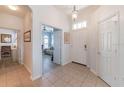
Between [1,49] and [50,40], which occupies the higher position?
[50,40]

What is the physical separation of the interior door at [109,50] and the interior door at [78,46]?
1.91 m

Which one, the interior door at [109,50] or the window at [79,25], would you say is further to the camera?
the window at [79,25]

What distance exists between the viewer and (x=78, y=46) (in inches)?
235

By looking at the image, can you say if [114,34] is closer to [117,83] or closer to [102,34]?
[102,34]

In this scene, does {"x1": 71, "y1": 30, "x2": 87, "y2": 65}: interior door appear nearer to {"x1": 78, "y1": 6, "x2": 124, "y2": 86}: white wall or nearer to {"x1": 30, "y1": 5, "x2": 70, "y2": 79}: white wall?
{"x1": 78, "y1": 6, "x2": 124, "y2": 86}: white wall

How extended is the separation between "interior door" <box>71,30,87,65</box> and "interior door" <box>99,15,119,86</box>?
6.26 feet

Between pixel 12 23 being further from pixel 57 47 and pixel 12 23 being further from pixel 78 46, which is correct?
pixel 78 46

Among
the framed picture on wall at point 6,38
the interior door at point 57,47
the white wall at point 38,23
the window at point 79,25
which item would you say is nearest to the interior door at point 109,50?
the window at point 79,25

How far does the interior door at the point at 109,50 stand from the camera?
2775 mm

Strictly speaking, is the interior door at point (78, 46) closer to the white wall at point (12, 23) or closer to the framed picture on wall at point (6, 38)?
the white wall at point (12, 23)

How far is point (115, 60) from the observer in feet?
9.10

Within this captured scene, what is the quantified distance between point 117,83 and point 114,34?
1.27 metres
